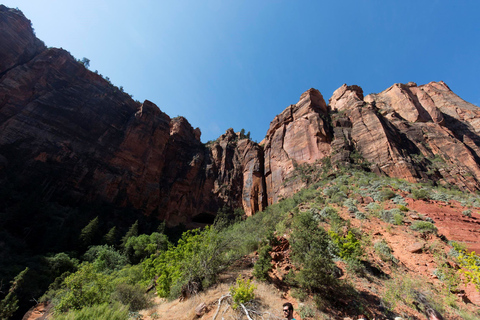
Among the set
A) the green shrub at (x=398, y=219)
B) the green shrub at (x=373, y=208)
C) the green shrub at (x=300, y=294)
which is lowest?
the green shrub at (x=300, y=294)

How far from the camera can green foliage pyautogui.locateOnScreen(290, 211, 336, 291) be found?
6.65 metres

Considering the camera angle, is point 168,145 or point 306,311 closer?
point 306,311

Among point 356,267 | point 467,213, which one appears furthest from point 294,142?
point 356,267

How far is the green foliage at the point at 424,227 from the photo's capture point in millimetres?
10336

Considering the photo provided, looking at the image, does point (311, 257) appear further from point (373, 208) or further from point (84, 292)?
point (373, 208)

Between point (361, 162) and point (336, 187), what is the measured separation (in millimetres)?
8414

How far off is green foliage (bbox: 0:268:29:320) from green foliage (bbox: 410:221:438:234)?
75.7 feet

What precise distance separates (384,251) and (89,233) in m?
27.9

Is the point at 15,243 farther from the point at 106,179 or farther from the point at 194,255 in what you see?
the point at 194,255

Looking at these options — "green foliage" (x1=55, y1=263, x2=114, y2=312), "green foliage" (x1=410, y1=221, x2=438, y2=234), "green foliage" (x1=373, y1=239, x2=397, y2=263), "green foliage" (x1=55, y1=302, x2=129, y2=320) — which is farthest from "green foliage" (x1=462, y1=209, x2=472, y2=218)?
"green foliage" (x1=55, y1=263, x2=114, y2=312)

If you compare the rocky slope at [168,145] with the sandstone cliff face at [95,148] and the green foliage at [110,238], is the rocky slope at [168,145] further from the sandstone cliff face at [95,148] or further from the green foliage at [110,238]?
the green foliage at [110,238]

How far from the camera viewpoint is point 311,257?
6844 mm

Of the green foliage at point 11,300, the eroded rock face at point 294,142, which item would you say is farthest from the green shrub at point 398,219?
the green foliage at point 11,300

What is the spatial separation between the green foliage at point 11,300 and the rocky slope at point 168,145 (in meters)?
13.9
